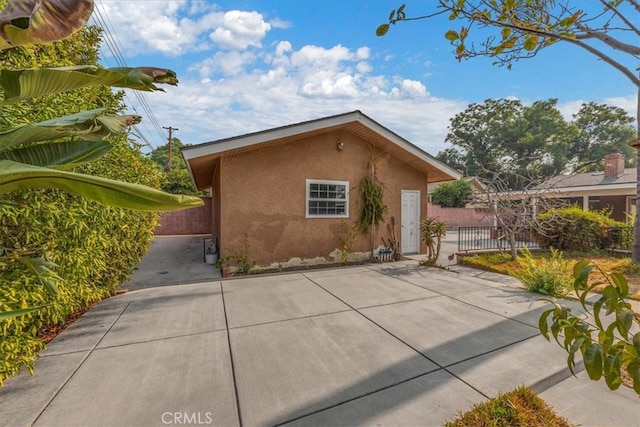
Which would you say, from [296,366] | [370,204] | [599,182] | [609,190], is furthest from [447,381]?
[599,182]

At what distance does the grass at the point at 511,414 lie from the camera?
2044mm

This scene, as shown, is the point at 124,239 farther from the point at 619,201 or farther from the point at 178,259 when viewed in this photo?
the point at 619,201

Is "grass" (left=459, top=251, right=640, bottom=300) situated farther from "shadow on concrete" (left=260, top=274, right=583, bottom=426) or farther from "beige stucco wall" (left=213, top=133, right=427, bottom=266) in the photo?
"shadow on concrete" (left=260, top=274, right=583, bottom=426)

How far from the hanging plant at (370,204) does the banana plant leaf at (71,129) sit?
6.64m

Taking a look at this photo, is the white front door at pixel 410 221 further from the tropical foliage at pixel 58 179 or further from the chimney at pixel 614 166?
the chimney at pixel 614 166

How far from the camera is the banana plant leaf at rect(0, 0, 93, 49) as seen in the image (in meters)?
1.18

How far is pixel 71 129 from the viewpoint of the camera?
6.40 feet

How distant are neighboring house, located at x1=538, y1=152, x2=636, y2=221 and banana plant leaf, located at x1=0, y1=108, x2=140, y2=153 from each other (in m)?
16.7

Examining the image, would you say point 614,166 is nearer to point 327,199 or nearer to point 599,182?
point 599,182

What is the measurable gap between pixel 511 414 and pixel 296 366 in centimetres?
184

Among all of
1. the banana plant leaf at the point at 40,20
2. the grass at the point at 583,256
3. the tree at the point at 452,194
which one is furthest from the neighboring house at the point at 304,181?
the tree at the point at 452,194

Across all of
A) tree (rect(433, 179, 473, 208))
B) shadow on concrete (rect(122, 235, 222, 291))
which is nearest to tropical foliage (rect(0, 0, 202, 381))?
shadow on concrete (rect(122, 235, 222, 291))

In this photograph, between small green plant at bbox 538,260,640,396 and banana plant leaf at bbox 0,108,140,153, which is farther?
banana plant leaf at bbox 0,108,140,153

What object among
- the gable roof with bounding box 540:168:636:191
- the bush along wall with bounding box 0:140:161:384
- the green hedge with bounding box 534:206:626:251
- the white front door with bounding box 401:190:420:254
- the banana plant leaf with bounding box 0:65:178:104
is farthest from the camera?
the gable roof with bounding box 540:168:636:191
